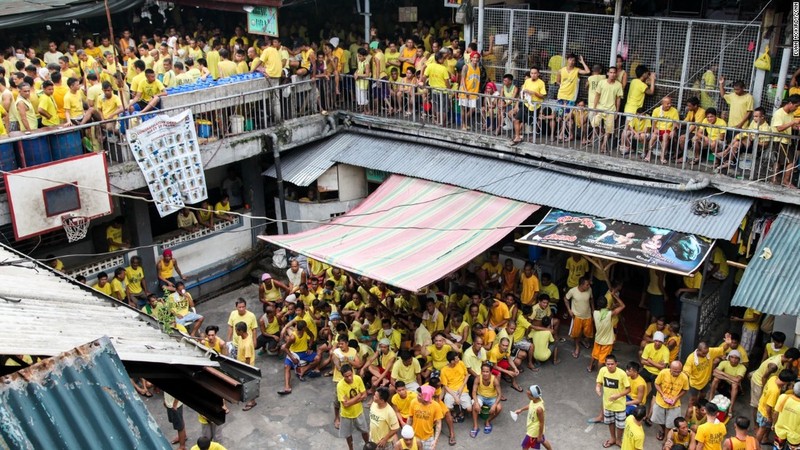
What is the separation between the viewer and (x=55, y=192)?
41.2 ft

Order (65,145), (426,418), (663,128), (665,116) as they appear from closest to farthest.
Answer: (426,418)
(65,145)
(663,128)
(665,116)

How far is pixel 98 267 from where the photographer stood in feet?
47.6

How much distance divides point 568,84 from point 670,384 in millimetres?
6012

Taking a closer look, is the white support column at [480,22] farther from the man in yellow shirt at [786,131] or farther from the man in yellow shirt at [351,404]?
the man in yellow shirt at [351,404]

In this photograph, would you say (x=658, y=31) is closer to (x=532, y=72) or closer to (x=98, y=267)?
(x=532, y=72)

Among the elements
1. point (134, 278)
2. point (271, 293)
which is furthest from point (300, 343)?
point (134, 278)

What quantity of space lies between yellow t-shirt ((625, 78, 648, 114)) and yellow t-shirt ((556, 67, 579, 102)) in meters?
0.98

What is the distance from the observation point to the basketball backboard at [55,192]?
12.2m

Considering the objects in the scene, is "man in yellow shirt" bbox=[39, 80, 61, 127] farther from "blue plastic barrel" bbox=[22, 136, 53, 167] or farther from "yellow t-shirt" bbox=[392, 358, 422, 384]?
"yellow t-shirt" bbox=[392, 358, 422, 384]

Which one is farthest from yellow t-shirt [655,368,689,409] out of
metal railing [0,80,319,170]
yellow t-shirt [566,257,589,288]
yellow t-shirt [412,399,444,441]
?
metal railing [0,80,319,170]

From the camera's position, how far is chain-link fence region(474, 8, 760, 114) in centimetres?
1352

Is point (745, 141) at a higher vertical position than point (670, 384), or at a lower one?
higher

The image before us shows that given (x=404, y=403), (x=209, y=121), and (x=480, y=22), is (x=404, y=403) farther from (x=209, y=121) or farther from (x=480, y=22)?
(x=480, y=22)

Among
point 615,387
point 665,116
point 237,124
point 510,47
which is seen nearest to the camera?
point 615,387
